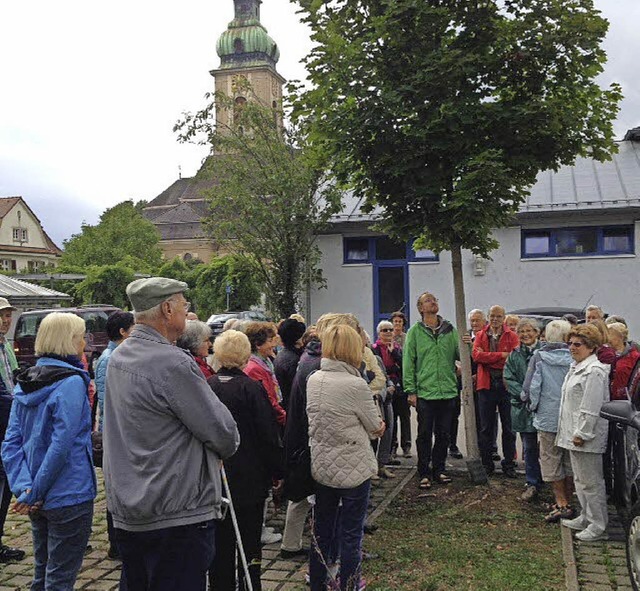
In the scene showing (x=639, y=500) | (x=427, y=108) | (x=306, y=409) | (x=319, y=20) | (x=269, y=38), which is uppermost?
(x=269, y=38)

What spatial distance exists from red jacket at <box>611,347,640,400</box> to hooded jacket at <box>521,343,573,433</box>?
0.47 metres

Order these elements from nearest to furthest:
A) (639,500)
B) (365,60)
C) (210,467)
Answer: (210,467)
(639,500)
(365,60)

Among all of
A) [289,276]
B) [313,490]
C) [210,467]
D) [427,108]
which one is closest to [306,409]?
[313,490]

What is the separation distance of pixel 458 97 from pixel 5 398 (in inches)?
204

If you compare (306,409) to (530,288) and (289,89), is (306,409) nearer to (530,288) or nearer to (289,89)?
(289,89)

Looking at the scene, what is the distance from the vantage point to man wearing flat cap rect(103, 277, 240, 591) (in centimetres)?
321

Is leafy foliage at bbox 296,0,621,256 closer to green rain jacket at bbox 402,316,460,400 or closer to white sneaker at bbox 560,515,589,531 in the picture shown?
green rain jacket at bbox 402,316,460,400

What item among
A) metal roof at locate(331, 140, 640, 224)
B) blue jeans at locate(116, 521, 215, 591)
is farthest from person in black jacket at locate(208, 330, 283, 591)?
metal roof at locate(331, 140, 640, 224)

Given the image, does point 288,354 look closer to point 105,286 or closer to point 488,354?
point 488,354

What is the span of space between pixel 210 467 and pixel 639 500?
3.49m

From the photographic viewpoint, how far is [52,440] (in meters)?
4.16

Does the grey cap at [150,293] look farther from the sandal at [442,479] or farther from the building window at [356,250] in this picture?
the building window at [356,250]

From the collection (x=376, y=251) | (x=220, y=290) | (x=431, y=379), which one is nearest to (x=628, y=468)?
(x=431, y=379)

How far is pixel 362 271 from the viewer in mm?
22141
